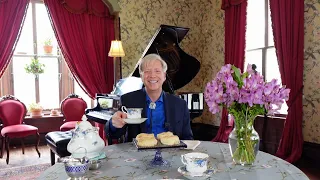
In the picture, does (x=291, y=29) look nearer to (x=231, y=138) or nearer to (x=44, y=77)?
(x=231, y=138)

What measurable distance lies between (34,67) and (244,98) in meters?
4.91

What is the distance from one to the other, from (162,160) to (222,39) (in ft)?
13.9

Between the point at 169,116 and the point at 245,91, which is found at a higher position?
the point at 245,91

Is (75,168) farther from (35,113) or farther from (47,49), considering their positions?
(47,49)

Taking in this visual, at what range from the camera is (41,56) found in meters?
5.44

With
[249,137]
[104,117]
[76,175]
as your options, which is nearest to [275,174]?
[249,137]

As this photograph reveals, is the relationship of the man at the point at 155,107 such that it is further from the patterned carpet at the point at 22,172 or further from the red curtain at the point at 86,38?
the red curtain at the point at 86,38

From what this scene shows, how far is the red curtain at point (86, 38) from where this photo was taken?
4957 mm

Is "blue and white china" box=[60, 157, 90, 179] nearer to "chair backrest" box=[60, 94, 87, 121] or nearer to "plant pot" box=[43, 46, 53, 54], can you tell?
"chair backrest" box=[60, 94, 87, 121]

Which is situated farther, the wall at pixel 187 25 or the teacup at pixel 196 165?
the wall at pixel 187 25

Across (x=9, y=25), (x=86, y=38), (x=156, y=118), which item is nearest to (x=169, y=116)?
(x=156, y=118)

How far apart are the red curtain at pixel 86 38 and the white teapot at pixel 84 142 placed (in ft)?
13.2

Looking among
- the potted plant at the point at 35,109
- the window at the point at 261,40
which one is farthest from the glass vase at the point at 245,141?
the potted plant at the point at 35,109

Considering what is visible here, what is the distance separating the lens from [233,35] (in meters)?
4.80
